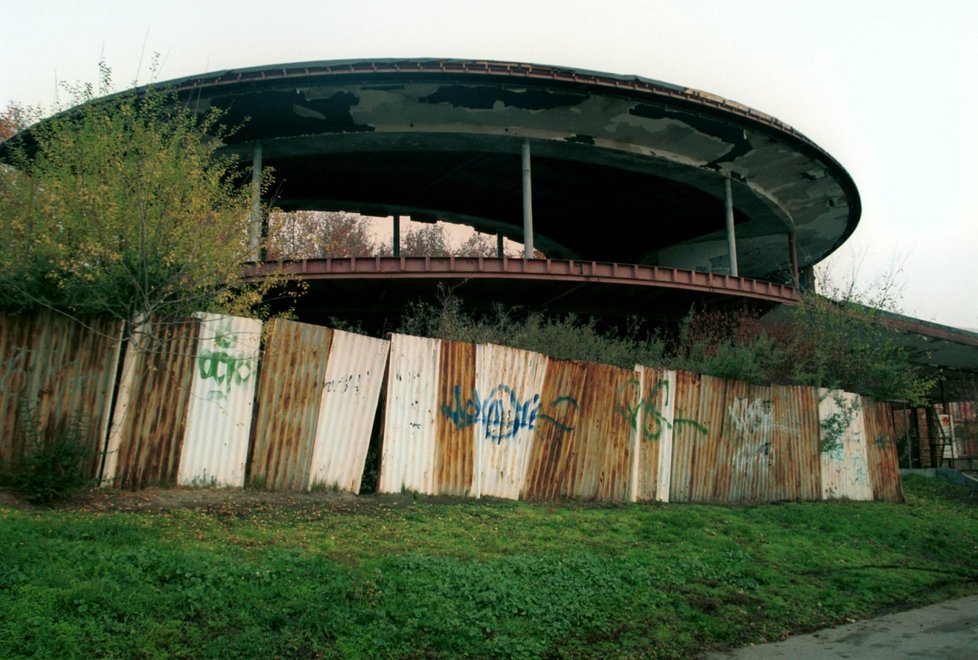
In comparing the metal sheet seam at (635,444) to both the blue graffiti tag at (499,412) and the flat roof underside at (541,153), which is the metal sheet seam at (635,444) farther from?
the flat roof underside at (541,153)

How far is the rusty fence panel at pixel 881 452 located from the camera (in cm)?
1557

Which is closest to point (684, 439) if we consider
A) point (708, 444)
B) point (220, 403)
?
point (708, 444)

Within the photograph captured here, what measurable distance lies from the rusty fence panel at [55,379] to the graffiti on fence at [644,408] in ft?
22.6

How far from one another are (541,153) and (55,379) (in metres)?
21.0

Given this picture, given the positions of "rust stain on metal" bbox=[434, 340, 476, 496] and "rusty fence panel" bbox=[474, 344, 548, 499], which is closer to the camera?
"rust stain on metal" bbox=[434, 340, 476, 496]

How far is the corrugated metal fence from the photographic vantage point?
8.27 meters

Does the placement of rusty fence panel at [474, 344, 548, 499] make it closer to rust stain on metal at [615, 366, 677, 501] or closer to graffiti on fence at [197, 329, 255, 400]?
rust stain on metal at [615, 366, 677, 501]

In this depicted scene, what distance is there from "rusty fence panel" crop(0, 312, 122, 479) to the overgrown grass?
3.86ft

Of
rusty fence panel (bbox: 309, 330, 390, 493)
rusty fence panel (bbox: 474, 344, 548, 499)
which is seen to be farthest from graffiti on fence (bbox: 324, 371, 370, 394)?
rusty fence panel (bbox: 474, 344, 548, 499)

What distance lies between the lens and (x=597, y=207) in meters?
33.2

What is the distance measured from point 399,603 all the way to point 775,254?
3492 centimetres

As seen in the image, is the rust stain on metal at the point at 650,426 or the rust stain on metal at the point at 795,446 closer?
the rust stain on metal at the point at 650,426

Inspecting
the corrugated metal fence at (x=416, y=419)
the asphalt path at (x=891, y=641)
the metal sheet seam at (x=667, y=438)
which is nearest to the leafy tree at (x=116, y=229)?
the corrugated metal fence at (x=416, y=419)

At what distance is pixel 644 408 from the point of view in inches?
458
